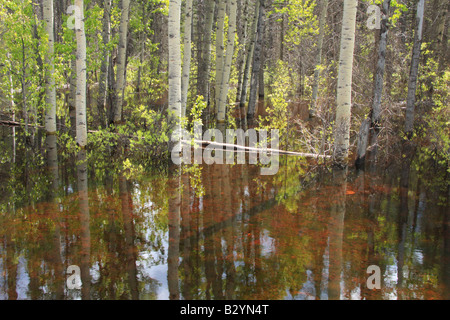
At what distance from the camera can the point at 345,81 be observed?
9117mm

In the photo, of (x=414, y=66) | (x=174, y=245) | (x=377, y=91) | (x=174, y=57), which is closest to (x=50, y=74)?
(x=174, y=57)

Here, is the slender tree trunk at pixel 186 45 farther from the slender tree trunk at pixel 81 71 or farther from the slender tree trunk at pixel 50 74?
the slender tree trunk at pixel 50 74

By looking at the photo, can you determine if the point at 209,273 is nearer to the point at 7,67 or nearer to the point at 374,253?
the point at 374,253

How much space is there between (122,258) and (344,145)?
6706 millimetres

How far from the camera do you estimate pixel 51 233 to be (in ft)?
18.6

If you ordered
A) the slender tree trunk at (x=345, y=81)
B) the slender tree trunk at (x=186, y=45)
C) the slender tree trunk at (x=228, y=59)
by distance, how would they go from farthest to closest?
the slender tree trunk at (x=228, y=59) < the slender tree trunk at (x=186, y=45) < the slender tree trunk at (x=345, y=81)

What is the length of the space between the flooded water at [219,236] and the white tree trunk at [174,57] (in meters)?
1.96

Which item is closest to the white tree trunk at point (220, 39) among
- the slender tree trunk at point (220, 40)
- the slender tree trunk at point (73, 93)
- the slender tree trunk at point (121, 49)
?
the slender tree trunk at point (220, 40)

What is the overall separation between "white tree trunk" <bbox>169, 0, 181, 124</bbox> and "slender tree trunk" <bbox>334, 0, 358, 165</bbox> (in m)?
4.21

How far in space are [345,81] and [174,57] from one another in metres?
4.48

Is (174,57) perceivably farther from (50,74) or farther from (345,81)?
(50,74)

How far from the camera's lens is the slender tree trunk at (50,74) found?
37.0ft
